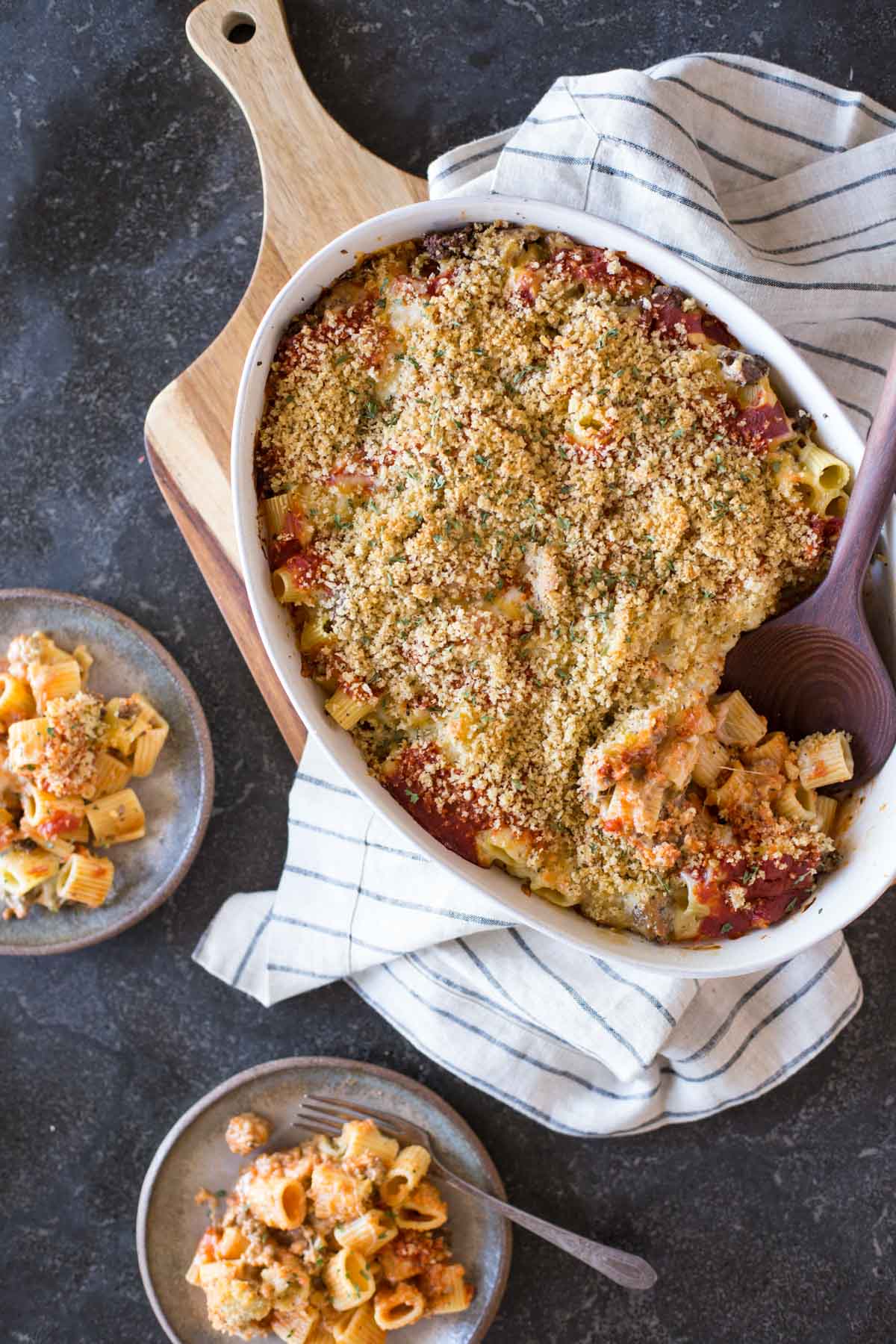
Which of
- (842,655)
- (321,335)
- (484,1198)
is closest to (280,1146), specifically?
(484,1198)

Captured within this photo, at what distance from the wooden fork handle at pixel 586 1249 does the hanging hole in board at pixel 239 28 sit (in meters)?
2.50

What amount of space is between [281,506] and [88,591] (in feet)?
2.67

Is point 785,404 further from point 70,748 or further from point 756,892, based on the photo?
point 70,748

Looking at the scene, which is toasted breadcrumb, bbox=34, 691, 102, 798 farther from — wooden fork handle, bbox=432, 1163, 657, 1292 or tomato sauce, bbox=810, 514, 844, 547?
tomato sauce, bbox=810, 514, 844, 547

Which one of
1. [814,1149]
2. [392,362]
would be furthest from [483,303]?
[814,1149]

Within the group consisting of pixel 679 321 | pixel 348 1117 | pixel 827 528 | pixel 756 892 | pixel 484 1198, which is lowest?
pixel 484 1198

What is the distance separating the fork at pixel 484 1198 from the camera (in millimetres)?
2426

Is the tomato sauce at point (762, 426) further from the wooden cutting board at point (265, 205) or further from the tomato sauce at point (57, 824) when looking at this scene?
the tomato sauce at point (57, 824)

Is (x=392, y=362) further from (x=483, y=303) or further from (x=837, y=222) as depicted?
(x=837, y=222)

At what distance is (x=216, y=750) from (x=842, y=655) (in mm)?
1385

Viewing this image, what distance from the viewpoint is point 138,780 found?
2.48m

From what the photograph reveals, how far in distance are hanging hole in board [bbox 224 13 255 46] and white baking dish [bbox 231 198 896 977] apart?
77cm

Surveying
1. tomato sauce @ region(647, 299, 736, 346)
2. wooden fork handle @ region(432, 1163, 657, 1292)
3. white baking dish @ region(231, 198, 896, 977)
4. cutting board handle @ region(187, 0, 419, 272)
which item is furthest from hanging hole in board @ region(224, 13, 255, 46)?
wooden fork handle @ region(432, 1163, 657, 1292)

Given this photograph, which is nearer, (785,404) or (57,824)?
(785,404)
